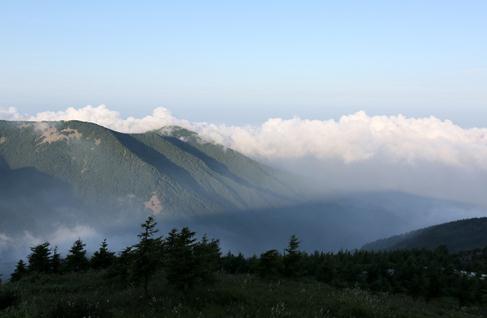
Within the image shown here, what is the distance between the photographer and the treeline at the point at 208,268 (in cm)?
2338

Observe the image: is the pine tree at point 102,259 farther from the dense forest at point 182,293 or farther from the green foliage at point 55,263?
the dense forest at point 182,293

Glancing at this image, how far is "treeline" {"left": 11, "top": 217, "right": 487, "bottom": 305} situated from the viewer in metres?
23.4

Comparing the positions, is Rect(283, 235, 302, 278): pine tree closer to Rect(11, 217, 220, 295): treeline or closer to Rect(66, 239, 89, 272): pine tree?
Rect(11, 217, 220, 295): treeline

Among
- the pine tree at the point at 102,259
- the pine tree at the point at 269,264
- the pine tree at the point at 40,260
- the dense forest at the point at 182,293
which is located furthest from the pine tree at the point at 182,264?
the pine tree at the point at 40,260

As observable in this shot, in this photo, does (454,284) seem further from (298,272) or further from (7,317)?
(7,317)

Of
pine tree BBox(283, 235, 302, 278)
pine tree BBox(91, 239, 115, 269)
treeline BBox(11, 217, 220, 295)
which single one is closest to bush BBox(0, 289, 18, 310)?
treeline BBox(11, 217, 220, 295)

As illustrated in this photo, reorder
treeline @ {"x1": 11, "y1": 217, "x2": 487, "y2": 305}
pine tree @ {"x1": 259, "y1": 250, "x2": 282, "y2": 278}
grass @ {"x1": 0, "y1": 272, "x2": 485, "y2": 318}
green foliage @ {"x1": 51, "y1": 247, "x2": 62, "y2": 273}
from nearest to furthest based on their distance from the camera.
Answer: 1. grass @ {"x1": 0, "y1": 272, "x2": 485, "y2": 318}
2. treeline @ {"x1": 11, "y1": 217, "x2": 487, "y2": 305}
3. pine tree @ {"x1": 259, "y1": 250, "x2": 282, "y2": 278}
4. green foliage @ {"x1": 51, "y1": 247, "x2": 62, "y2": 273}

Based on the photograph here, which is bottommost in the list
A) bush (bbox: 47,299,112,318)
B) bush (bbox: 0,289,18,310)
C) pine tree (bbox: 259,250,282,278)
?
bush (bbox: 0,289,18,310)

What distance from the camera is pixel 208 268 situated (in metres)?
23.5

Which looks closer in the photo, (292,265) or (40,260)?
(292,265)

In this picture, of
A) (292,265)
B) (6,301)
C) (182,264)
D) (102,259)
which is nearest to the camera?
(6,301)

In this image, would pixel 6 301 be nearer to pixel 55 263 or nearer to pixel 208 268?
pixel 208 268

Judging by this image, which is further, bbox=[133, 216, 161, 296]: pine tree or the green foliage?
the green foliage

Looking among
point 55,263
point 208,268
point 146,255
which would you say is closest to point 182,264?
point 208,268
